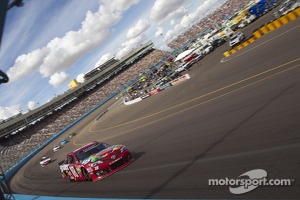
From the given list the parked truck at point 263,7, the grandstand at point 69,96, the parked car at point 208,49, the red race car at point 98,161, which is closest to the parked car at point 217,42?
the parked car at point 208,49

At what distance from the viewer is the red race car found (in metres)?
11.8

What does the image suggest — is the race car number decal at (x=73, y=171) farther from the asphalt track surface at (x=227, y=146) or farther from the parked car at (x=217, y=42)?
the parked car at (x=217, y=42)

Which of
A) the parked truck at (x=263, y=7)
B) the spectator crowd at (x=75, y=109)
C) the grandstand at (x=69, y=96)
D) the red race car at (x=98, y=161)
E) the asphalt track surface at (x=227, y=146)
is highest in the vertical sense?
the grandstand at (x=69, y=96)

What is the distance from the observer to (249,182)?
20.4 feet

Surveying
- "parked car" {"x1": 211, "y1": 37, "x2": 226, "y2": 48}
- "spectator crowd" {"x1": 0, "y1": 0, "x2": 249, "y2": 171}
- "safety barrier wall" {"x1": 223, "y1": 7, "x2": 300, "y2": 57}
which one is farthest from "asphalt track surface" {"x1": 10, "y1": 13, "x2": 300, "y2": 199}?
"spectator crowd" {"x1": 0, "y1": 0, "x2": 249, "y2": 171}

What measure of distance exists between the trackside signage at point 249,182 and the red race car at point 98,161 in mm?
5927

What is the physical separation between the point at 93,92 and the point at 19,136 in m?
22.4

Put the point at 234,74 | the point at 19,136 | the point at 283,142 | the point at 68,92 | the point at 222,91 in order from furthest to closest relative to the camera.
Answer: the point at 68,92
the point at 19,136
the point at 234,74
the point at 222,91
the point at 283,142

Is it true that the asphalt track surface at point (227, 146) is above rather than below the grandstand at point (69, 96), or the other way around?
below

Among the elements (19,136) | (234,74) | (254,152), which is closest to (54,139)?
(19,136)

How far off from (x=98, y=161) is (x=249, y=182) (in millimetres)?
6852

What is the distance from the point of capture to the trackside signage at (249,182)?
569 cm

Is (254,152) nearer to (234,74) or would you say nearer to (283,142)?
(283,142)

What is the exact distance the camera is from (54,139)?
170 feet
